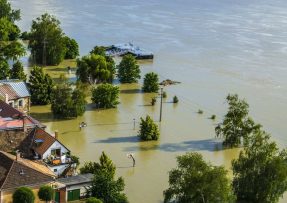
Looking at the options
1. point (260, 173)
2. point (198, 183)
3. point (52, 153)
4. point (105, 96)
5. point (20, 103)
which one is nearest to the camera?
point (198, 183)

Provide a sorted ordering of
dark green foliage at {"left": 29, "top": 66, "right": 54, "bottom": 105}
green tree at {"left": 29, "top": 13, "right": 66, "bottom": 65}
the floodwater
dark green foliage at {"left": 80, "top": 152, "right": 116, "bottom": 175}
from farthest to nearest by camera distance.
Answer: green tree at {"left": 29, "top": 13, "right": 66, "bottom": 65} → dark green foliage at {"left": 29, "top": 66, "right": 54, "bottom": 105} → the floodwater → dark green foliage at {"left": 80, "top": 152, "right": 116, "bottom": 175}

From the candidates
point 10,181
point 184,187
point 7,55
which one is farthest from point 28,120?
point 7,55

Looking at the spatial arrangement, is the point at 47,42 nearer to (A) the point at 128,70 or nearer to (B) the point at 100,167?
(A) the point at 128,70

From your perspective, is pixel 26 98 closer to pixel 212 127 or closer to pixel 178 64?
pixel 212 127

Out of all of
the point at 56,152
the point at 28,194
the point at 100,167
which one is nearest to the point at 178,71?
the point at 56,152

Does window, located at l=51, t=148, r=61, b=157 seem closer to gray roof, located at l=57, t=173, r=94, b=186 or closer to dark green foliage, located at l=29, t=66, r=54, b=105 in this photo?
gray roof, located at l=57, t=173, r=94, b=186

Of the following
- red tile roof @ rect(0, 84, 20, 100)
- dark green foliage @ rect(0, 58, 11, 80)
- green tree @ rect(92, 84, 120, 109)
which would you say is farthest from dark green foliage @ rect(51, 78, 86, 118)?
dark green foliage @ rect(0, 58, 11, 80)

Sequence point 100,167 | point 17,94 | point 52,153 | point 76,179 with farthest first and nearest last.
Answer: point 17,94, point 52,153, point 100,167, point 76,179
